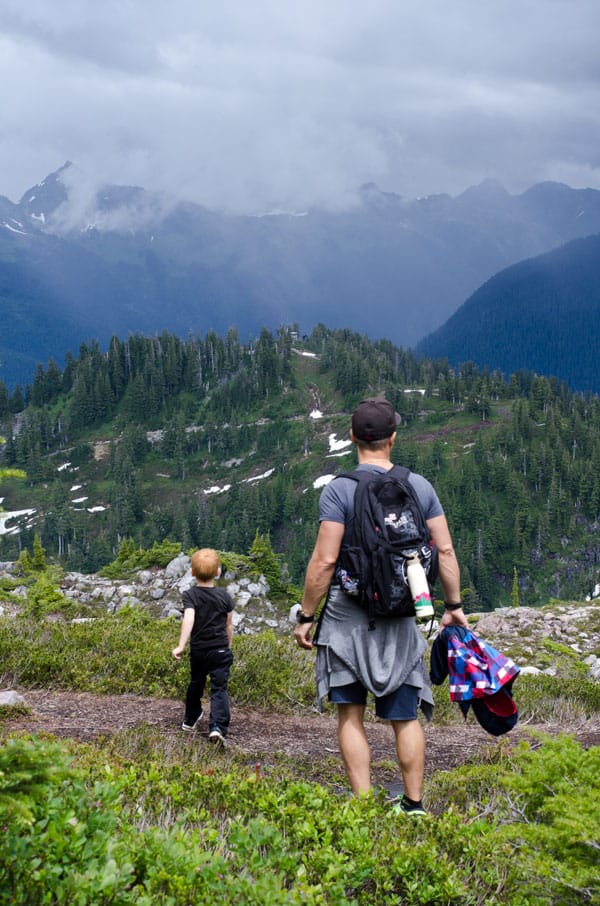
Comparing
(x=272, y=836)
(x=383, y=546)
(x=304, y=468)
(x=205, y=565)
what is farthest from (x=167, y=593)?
(x=304, y=468)

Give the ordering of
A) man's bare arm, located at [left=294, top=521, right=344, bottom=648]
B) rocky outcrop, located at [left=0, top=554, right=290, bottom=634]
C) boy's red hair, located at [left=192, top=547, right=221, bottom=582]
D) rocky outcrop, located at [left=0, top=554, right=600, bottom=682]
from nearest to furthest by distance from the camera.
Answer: man's bare arm, located at [left=294, top=521, right=344, bottom=648] → boy's red hair, located at [left=192, top=547, right=221, bottom=582] → rocky outcrop, located at [left=0, top=554, right=600, bottom=682] → rocky outcrop, located at [left=0, top=554, right=290, bottom=634]

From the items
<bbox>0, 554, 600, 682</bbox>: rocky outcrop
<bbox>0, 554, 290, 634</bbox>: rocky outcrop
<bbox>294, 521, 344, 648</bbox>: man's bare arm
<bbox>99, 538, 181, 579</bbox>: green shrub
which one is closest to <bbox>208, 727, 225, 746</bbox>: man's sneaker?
<bbox>294, 521, 344, 648</bbox>: man's bare arm

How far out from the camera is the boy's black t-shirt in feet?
28.3

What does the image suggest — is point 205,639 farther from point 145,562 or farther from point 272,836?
point 145,562

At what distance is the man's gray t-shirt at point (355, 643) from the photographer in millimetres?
5789

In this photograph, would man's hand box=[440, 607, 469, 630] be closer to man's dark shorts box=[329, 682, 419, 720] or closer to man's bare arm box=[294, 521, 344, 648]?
man's dark shorts box=[329, 682, 419, 720]

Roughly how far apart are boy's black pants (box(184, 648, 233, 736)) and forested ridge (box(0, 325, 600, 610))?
415 feet

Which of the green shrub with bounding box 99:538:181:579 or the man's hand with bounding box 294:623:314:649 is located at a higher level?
the man's hand with bounding box 294:623:314:649

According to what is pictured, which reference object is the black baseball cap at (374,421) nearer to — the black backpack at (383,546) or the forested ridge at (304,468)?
the black backpack at (383,546)

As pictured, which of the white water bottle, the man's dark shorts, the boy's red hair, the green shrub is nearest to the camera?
the white water bottle

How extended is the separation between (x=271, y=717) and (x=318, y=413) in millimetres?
174337

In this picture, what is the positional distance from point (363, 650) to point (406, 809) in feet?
4.45

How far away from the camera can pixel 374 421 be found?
6059 millimetres

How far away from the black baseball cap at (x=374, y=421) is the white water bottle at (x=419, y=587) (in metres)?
1.07
